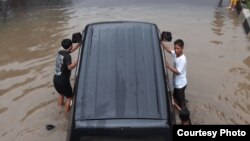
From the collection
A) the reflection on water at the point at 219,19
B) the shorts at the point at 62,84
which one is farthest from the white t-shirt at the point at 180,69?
the reflection on water at the point at 219,19

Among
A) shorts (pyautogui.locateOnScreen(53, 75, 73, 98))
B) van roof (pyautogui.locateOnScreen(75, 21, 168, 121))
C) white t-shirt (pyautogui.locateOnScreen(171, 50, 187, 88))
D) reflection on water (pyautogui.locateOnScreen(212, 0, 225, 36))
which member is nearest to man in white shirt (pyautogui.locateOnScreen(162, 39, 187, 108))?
white t-shirt (pyautogui.locateOnScreen(171, 50, 187, 88))

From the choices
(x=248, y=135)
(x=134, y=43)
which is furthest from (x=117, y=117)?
(x=248, y=135)

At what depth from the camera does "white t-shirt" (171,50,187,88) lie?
6680 mm

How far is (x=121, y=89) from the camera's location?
15.9 ft

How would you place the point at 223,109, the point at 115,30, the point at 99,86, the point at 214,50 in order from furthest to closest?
the point at 214,50, the point at 223,109, the point at 115,30, the point at 99,86

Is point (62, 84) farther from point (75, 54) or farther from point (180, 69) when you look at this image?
point (75, 54)

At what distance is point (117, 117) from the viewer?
175 inches

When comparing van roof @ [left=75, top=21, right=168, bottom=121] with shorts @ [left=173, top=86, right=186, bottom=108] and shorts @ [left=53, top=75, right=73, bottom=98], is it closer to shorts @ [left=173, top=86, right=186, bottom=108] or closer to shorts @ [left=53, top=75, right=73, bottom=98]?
shorts @ [left=53, top=75, right=73, bottom=98]

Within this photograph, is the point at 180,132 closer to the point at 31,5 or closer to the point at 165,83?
the point at 165,83

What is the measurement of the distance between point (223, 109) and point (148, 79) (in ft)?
11.8

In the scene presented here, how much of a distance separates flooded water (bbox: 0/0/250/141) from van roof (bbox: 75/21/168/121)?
2.37 meters

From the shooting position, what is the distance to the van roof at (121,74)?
4574mm

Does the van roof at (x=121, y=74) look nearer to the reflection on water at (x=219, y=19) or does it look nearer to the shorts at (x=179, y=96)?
the shorts at (x=179, y=96)

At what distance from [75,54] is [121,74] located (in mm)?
5837
